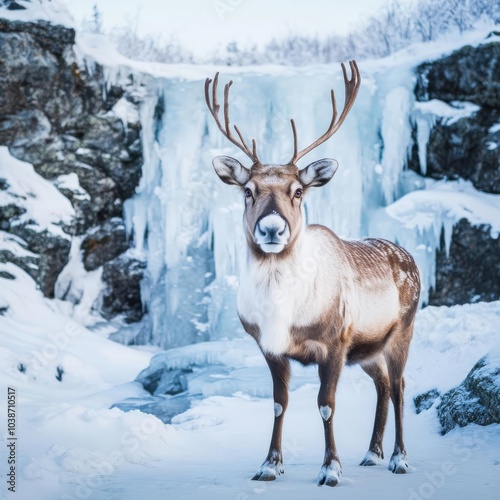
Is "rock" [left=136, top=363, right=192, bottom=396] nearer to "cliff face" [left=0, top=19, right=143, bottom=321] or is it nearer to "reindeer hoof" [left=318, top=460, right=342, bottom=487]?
"cliff face" [left=0, top=19, right=143, bottom=321]

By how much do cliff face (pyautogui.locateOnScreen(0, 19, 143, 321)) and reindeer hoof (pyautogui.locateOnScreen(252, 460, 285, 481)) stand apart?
8.17 metres

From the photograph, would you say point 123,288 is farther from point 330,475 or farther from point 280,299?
point 330,475

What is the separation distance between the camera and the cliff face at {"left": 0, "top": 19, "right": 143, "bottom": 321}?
1077cm

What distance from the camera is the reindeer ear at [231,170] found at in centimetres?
353

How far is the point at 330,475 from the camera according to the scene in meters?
3.10

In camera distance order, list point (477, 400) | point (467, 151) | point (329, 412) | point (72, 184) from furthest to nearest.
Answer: point (467, 151)
point (72, 184)
point (477, 400)
point (329, 412)

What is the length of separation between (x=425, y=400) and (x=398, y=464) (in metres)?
2.13

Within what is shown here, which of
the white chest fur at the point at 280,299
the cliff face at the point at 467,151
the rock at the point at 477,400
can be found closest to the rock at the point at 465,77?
the cliff face at the point at 467,151

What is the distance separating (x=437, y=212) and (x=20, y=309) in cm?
693

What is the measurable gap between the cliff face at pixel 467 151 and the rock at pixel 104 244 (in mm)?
5597

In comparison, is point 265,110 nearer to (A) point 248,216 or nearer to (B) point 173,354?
(B) point 173,354

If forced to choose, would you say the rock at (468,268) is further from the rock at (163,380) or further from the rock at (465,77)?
the rock at (163,380)

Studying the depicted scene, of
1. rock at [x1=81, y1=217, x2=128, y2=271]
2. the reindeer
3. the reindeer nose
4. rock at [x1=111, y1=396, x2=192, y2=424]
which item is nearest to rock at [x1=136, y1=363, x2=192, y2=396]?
rock at [x1=111, y1=396, x2=192, y2=424]

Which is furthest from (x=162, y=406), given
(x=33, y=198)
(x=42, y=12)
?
(x=42, y=12)
